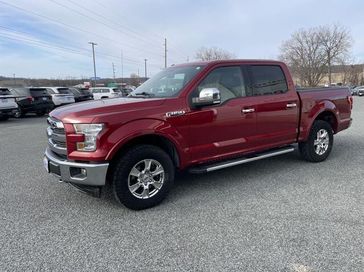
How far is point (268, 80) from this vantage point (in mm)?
5363

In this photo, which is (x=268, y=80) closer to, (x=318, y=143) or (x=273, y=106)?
(x=273, y=106)

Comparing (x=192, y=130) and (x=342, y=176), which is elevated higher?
(x=192, y=130)

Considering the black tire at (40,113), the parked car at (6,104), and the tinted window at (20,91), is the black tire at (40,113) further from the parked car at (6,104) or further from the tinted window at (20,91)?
the parked car at (6,104)

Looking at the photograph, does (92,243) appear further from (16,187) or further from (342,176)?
(342,176)

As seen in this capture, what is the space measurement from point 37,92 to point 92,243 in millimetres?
16729

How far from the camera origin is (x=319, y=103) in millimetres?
6004

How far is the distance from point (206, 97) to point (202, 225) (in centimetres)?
Answer: 167

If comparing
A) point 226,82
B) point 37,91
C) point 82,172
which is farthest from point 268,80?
point 37,91

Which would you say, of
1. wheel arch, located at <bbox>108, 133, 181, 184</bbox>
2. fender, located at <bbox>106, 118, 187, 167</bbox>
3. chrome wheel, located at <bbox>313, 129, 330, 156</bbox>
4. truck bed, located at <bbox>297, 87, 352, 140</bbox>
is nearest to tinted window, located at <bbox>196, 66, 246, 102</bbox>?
fender, located at <bbox>106, 118, 187, 167</bbox>

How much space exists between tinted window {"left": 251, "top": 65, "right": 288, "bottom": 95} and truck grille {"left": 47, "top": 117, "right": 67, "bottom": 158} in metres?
2.94

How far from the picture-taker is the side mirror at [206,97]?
4.24 meters

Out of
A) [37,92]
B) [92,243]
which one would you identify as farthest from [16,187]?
[37,92]

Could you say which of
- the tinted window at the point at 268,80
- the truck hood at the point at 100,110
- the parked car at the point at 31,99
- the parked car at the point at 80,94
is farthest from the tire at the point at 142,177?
the parked car at the point at 80,94

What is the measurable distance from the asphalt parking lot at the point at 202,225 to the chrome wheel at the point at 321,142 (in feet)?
2.16
